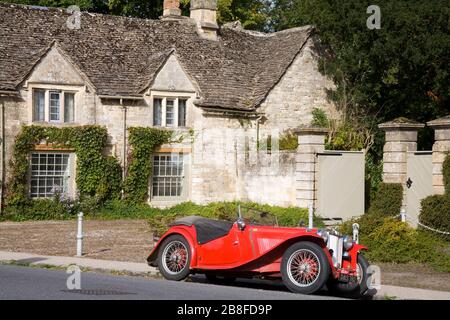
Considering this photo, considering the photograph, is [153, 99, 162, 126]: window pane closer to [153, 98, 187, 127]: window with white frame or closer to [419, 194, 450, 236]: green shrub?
[153, 98, 187, 127]: window with white frame

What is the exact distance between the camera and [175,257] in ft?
53.1

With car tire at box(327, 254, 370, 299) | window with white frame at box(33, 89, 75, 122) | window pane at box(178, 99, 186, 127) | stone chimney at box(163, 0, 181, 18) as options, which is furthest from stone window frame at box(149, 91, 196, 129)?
car tire at box(327, 254, 370, 299)

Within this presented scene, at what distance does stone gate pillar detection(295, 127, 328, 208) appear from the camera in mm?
29047

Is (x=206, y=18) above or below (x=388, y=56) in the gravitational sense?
above

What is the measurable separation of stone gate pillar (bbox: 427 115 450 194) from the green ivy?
42.3 ft

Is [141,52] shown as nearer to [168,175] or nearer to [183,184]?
[168,175]

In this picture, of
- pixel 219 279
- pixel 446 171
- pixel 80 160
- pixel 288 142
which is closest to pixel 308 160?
pixel 288 142

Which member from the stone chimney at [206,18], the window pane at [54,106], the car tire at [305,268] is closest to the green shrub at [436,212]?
the car tire at [305,268]

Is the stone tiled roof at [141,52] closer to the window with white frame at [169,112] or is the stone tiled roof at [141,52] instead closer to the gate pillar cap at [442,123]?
the window with white frame at [169,112]

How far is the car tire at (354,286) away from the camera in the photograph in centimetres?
1501

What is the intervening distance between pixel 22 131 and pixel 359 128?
12433 mm

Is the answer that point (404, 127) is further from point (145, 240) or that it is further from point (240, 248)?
point (240, 248)

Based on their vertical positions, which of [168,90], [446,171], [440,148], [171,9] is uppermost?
[171,9]

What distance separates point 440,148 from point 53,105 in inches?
575
